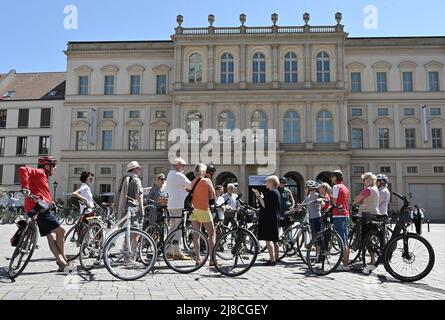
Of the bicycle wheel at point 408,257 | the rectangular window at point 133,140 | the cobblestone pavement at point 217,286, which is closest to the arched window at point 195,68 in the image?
the rectangular window at point 133,140

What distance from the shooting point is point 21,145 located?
4547 cm

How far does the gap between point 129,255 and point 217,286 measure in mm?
1599

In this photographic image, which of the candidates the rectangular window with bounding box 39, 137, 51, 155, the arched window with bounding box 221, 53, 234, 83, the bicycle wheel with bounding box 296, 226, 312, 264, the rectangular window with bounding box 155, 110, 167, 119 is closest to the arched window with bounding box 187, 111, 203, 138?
the rectangular window with bounding box 155, 110, 167, 119

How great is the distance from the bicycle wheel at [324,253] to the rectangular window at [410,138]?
1463 inches

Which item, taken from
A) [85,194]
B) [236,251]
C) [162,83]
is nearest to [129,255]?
[236,251]

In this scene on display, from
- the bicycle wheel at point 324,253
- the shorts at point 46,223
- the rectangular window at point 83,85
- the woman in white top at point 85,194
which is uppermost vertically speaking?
the rectangular window at point 83,85

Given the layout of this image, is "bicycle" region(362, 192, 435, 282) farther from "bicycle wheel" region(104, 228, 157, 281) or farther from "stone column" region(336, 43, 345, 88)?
"stone column" region(336, 43, 345, 88)

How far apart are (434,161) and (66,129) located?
36463 mm

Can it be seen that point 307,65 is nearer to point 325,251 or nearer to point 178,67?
point 178,67

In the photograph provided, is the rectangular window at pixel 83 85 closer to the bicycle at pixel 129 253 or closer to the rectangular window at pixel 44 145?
the rectangular window at pixel 44 145

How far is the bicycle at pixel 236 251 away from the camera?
25.2 feet

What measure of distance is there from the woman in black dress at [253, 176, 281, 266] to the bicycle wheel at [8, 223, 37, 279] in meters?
4.49
